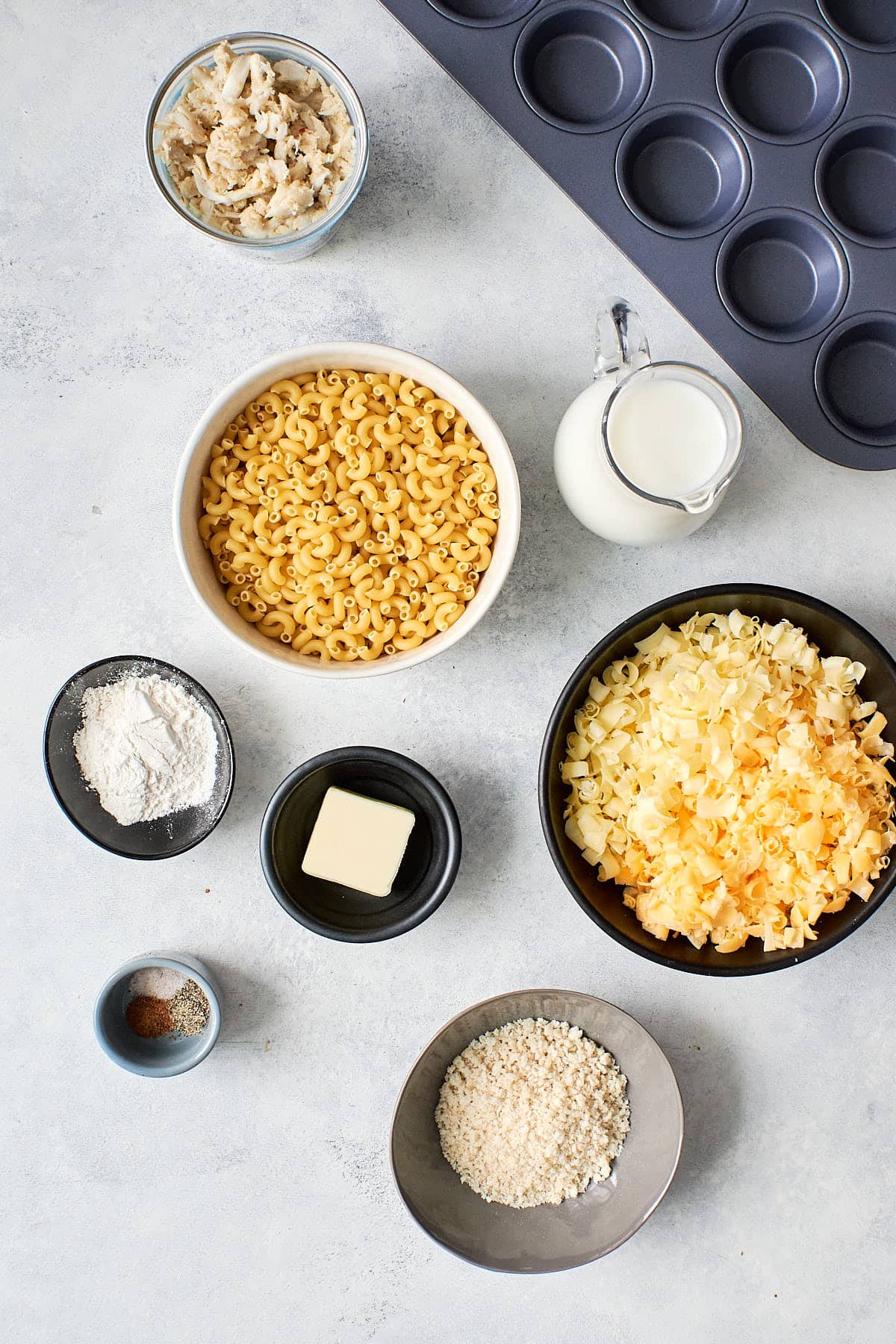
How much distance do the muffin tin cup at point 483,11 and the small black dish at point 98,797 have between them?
133cm

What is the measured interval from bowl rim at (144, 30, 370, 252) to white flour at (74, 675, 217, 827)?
0.81 metres

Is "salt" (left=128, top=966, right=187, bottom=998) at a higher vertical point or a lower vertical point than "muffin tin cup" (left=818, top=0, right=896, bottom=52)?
lower

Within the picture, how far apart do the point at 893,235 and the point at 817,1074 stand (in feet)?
5.52

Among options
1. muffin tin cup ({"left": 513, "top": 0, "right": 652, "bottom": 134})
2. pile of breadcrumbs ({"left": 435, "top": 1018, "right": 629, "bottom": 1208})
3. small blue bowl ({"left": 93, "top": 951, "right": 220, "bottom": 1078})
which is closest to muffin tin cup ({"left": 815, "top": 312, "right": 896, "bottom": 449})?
muffin tin cup ({"left": 513, "top": 0, "right": 652, "bottom": 134})

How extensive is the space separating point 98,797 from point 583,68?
5.63ft

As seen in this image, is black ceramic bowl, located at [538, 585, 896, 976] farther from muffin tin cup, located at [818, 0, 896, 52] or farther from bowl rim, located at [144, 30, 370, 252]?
muffin tin cup, located at [818, 0, 896, 52]

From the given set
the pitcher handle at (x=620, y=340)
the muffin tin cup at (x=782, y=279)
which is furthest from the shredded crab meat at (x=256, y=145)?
the muffin tin cup at (x=782, y=279)

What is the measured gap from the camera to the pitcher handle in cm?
158

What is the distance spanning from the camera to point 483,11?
1.82 metres

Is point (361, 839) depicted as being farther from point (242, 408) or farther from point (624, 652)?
point (242, 408)

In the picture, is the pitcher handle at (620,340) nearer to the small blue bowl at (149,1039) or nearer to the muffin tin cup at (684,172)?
the muffin tin cup at (684,172)

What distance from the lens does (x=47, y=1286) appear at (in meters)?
1.92

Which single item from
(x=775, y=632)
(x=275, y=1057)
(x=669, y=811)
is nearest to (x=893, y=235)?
(x=775, y=632)

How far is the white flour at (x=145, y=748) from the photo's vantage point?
1.73 meters
